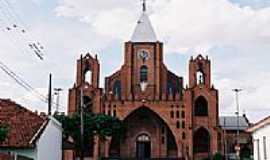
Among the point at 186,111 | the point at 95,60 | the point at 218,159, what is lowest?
the point at 218,159

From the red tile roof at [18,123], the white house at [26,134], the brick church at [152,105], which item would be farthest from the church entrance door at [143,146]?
the red tile roof at [18,123]

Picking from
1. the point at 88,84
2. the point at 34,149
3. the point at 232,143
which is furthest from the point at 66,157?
the point at 34,149

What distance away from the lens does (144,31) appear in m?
86.3

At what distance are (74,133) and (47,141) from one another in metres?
29.8

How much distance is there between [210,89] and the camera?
79500mm

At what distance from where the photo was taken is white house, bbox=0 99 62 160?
94.1 ft

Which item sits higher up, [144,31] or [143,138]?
[144,31]

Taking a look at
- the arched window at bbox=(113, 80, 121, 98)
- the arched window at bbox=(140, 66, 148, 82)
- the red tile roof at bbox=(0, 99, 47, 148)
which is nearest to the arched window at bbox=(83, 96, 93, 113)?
the arched window at bbox=(113, 80, 121, 98)

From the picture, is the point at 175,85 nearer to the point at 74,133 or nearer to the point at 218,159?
the point at 218,159

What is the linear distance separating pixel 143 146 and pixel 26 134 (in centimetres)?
5135

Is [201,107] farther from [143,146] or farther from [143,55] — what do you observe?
[143,55]

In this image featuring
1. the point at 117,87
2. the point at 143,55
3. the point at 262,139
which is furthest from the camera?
the point at 117,87

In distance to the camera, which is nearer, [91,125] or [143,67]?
[91,125]

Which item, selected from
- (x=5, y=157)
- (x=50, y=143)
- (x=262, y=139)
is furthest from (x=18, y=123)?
(x=262, y=139)
